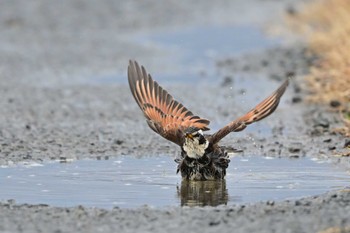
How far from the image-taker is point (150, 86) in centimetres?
980

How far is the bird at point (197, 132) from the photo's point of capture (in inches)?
352

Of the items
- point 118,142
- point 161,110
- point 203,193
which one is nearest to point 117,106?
point 118,142

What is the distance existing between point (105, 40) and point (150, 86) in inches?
416

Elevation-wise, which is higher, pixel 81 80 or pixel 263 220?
pixel 81 80

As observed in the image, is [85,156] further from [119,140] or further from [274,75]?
[274,75]

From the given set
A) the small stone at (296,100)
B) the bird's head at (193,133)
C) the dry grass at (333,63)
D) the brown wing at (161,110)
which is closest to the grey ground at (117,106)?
the small stone at (296,100)

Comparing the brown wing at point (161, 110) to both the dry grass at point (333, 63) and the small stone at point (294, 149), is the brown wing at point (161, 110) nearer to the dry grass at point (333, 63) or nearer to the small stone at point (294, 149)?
the small stone at point (294, 149)

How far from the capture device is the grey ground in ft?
23.5

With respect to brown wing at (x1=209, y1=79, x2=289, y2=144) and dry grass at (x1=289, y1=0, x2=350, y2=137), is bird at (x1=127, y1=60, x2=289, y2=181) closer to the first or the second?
brown wing at (x1=209, y1=79, x2=289, y2=144)

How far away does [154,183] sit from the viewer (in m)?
8.85

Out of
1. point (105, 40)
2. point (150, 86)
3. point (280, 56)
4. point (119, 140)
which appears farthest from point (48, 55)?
point (150, 86)

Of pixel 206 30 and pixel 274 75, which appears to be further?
pixel 206 30

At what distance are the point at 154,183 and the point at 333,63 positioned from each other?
17.1 ft

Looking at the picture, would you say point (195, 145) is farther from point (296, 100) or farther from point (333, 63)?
point (296, 100)
